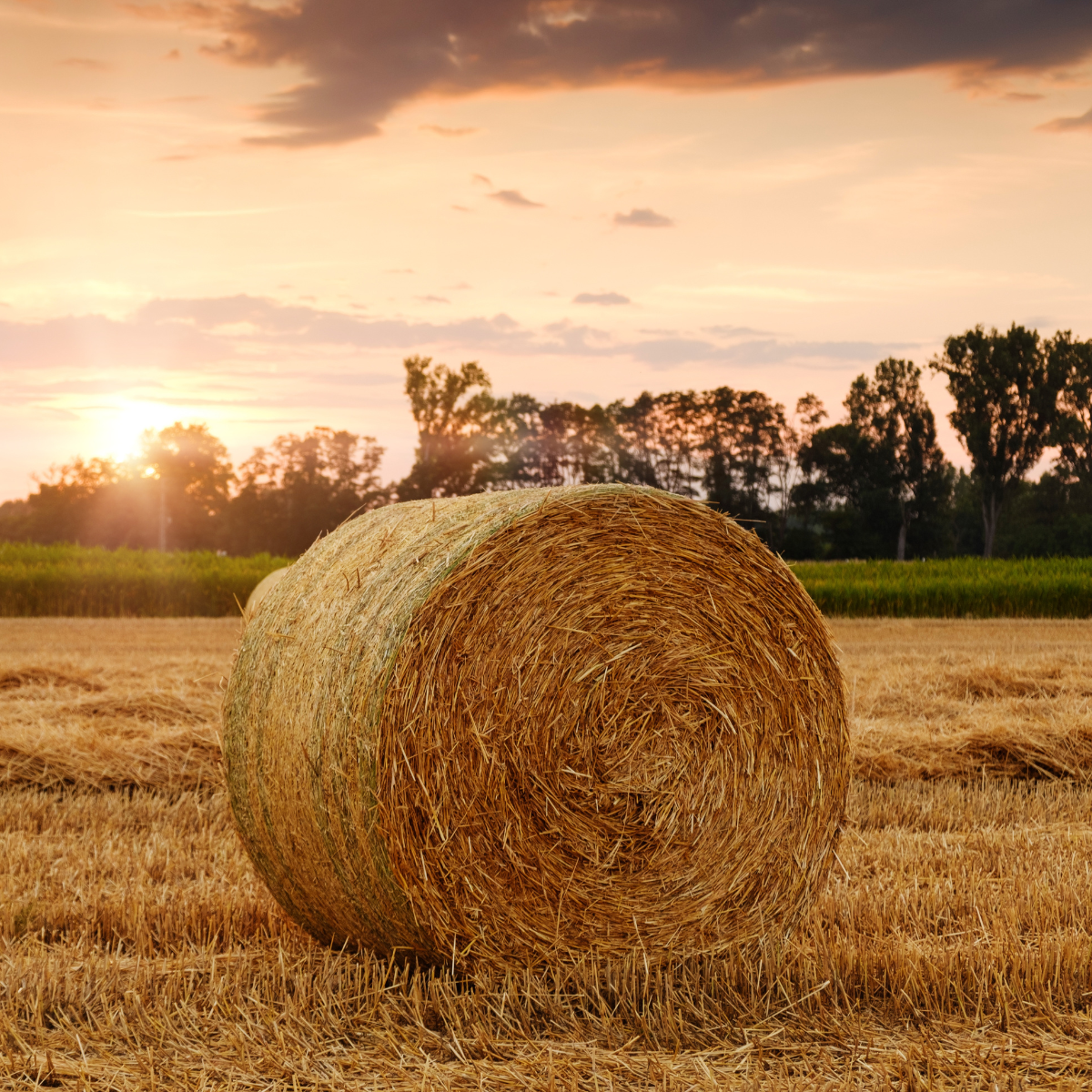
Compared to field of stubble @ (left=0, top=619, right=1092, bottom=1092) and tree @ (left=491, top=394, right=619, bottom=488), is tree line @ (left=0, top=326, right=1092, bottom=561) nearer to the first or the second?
tree @ (left=491, top=394, right=619, bottom=488)

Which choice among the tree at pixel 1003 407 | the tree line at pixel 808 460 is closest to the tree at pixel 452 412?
the tree line at pixel 808 460

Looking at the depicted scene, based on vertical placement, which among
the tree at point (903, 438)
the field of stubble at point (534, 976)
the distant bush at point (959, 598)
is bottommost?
the field of stubble at point (534, 976)

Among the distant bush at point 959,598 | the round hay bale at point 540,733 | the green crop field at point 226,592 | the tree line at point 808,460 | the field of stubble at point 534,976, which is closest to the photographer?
the field of stubble at point 534,976

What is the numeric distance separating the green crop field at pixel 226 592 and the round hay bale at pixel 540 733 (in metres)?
17.6

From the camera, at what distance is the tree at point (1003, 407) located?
194 feet

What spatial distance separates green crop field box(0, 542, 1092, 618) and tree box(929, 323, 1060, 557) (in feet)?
116

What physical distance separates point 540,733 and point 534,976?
0.83m

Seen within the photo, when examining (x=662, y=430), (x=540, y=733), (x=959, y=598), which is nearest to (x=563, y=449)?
(x=662, y=430)

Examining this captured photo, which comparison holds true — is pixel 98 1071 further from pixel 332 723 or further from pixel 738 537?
pixel 738 537

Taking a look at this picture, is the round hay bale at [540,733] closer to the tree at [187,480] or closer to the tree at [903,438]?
the tree at [903,438]

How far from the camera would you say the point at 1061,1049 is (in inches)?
139

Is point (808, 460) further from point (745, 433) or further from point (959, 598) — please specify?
point (959, 598)

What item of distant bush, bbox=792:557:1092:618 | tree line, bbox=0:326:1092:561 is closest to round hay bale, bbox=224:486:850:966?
distant bush, bbox=792:557:1092:618

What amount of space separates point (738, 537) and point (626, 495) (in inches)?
21.1
